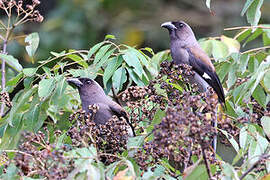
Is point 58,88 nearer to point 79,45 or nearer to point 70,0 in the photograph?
point 79,45

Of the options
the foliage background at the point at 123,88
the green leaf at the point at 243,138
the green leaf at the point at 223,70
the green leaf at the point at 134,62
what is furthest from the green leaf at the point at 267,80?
the green leaf at the point at 134,62

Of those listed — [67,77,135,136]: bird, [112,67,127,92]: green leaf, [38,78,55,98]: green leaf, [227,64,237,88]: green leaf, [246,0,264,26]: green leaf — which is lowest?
[67,77,135,136]: bird

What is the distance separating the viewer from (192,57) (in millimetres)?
4152

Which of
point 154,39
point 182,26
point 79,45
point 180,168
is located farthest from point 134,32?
point 180,168

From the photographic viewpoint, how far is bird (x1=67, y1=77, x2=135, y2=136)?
389 cm

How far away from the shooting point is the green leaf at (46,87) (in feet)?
10.4

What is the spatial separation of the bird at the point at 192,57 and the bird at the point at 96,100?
1.84 feet

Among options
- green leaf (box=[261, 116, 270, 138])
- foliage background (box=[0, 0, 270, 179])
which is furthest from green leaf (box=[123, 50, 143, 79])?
green leaf (box=[261, 116, 270, 138])

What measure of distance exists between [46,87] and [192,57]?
1344mm

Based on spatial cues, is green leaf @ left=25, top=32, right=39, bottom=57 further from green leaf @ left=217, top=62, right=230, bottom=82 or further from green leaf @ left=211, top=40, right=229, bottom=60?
green leaf @ left=211, top=40, right=229, bottom=60

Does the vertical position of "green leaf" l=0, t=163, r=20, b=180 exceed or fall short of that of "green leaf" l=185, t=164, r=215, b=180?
it exceeds it

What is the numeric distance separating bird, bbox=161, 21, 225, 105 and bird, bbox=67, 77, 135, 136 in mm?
560

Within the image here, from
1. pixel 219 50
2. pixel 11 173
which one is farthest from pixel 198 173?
pixel 219 50

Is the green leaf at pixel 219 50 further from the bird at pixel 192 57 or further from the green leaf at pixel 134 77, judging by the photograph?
the green leaf at pixel 134 77
